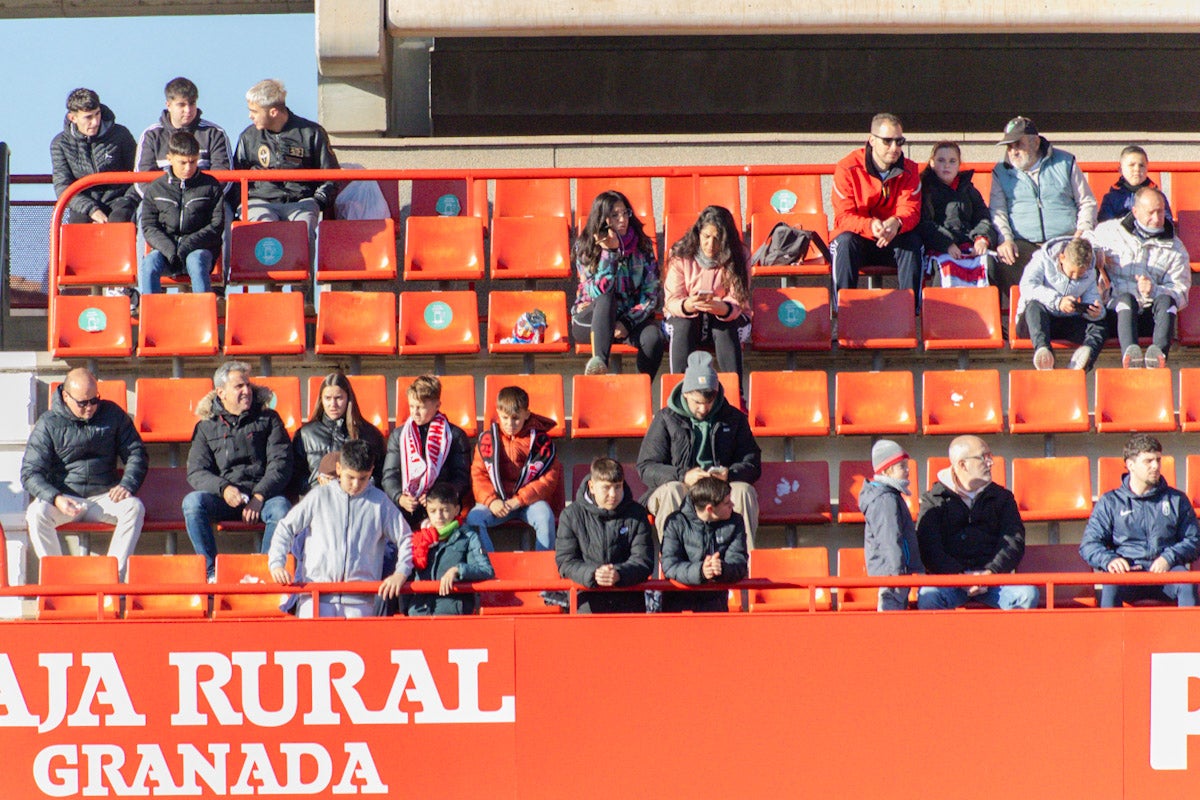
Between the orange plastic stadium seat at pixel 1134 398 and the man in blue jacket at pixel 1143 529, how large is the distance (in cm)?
147

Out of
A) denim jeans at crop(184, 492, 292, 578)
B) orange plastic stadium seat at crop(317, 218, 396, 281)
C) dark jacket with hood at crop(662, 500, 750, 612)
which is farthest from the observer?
orange plastic stadium seat at crop(317, 218, 396, 281)

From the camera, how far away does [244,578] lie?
763 centimetres

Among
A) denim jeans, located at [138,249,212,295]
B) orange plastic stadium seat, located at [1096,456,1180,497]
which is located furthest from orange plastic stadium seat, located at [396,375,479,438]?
orange plastic stadium seat, located at [1096,456,1180,497]

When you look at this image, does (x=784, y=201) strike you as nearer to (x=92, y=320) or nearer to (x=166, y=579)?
(x=92, y=320)

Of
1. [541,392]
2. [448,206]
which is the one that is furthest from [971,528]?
[448,206]

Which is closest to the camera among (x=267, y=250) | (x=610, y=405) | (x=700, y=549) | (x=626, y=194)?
(x=700, y=549)

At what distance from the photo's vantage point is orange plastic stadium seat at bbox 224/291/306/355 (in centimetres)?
926

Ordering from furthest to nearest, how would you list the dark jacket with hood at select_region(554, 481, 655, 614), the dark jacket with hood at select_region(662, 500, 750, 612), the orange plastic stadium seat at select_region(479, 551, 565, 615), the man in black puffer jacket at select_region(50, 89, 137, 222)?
the man in black puffer jacket at select_region(50, 89, 137, 222) → the orange plastic stadium seat at select_region(479, 551, 565, 615) → the dark jacket with hood at select_region(554, 481, 655, 614) → the dark jacket with hood at select_region(662, 500, 750, 612)

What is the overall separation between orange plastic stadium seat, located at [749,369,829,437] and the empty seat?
1.04 ft

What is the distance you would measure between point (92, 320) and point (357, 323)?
1587mm

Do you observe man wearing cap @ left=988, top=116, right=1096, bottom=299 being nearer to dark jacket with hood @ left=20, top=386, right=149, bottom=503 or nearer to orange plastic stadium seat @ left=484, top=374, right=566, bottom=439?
orange plastic stadium seat @ left=484, top=374, right=566, bottom=439

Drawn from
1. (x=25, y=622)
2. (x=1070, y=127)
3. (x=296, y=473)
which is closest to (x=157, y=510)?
(x=296, y=473)

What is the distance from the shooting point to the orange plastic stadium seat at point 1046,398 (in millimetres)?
8922

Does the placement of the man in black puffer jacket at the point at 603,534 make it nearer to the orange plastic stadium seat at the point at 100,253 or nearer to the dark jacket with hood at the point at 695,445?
the dark jacket with hood at the point at 695,445
